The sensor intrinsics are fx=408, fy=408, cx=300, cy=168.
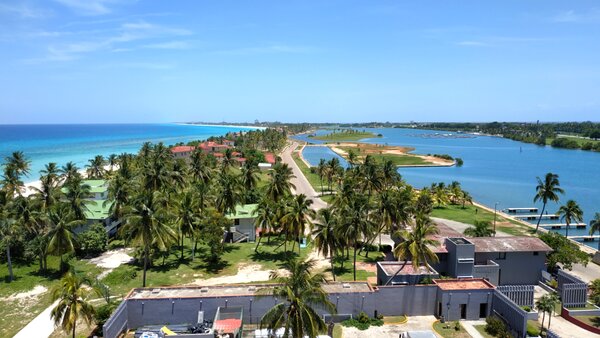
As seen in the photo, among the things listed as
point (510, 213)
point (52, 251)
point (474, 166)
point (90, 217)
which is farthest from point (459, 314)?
point (474, 166)

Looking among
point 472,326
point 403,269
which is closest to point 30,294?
point 403,269

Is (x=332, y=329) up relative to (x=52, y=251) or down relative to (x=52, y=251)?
down

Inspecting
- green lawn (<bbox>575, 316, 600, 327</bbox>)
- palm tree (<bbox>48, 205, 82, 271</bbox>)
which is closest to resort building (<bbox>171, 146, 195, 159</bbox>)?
palm tree (<bbox>48, 205, 82, 271</bbox>)

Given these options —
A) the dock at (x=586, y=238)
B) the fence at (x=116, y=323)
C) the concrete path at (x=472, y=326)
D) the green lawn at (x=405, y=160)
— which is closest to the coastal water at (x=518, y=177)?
the dock at (x=586, y=238)

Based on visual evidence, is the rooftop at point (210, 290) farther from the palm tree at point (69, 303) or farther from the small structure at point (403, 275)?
the palm tree at point (69, 303)

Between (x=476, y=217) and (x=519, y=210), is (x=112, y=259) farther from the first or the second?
(x=519, y=210)

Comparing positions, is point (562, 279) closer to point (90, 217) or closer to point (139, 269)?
point (139, 269)

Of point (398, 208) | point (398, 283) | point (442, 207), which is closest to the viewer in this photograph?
point (398, 283)
